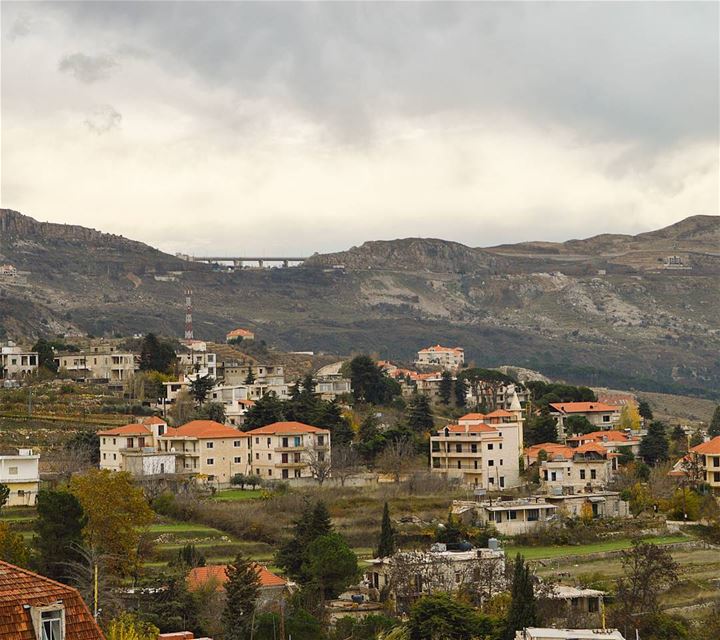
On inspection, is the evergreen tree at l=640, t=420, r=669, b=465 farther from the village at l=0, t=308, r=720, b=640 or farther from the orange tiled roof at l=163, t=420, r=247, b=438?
the orange tiled roof at l=163, t=420, r=247, b=438

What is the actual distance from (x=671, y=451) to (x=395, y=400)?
840 inches

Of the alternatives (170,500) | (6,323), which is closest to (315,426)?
(170,500)

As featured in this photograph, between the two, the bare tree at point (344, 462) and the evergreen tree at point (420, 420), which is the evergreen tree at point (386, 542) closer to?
the bare tree at point (344, 462)

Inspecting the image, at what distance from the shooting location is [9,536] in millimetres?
43500

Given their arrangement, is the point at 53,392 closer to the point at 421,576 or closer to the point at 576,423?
the point at 576,423

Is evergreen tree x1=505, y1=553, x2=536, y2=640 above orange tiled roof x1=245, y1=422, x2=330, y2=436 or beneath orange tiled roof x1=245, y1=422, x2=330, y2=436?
beneath

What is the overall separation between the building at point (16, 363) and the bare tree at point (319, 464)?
2803 cm

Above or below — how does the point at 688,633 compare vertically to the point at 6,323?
below

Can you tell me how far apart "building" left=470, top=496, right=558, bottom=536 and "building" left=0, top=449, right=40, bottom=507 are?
1747 cm

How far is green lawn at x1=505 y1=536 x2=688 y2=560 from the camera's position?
5434cm

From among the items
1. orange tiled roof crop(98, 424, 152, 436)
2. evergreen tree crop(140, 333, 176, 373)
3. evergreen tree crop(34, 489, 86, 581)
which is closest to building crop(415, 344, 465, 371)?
evergreen tree crop(140, 333, 176, 373)

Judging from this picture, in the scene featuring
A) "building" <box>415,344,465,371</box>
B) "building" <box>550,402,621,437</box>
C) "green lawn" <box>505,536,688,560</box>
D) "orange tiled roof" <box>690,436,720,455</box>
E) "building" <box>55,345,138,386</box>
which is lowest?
"green lawn" <box>505,536,688,560</box>

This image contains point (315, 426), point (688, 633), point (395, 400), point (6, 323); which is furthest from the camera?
point (6, 323)

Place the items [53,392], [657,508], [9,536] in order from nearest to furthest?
[9,536] < [657,508] < [53,392]
